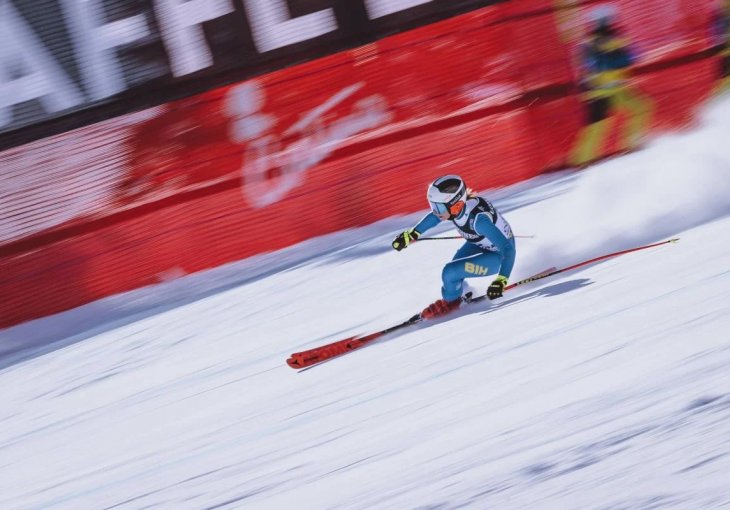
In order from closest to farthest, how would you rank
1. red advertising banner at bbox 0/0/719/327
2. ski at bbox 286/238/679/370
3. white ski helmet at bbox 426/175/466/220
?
1. white ski helmet at bbox 426/175/466/220
2. ski at bbox 286/238/679/370
3. red advertising banner at bbox 0/0/719/327

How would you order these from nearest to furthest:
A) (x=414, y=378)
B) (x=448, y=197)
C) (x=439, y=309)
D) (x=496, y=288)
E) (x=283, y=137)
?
1. (x=414, y=378)
2. (x=496, y=288)
3. (x=448, y=197)
4. (x=439, y=309)
5. (x=283, y=137)

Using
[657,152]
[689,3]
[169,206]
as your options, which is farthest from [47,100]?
[689,3]

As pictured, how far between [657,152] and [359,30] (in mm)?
3051

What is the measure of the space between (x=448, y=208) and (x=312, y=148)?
2.76 metres

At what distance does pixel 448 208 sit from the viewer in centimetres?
509

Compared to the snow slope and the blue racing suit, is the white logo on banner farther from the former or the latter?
the blue racing suit

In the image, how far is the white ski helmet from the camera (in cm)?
507

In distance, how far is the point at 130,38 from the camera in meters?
7.27

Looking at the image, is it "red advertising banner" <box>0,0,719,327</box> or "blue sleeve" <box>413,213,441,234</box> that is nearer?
"blue sleeve" <box>413,213,441,234</box>

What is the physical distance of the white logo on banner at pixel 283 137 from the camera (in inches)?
294

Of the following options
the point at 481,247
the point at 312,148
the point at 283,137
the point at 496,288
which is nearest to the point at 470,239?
the point at 481,247

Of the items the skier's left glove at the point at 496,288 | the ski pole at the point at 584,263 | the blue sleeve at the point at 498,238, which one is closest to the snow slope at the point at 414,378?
the ski pole at the point at 584,263

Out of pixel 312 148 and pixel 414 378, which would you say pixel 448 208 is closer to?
pixel 414 378

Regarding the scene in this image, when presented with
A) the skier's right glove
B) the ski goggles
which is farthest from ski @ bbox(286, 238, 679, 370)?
the ski goggles
